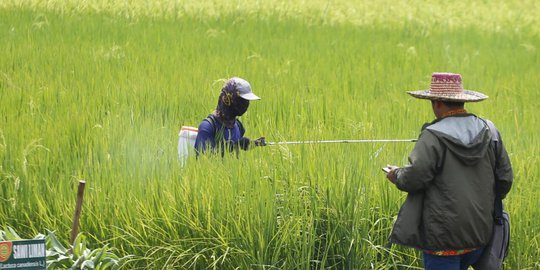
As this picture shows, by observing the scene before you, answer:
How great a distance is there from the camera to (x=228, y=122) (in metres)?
6.71

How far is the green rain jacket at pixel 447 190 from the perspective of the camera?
16.7 feet

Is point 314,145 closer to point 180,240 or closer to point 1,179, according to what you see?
point 180,240

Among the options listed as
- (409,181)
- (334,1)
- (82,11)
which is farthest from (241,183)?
(334,1)

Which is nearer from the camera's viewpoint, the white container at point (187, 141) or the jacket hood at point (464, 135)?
the jacket hood at point (464, 135)

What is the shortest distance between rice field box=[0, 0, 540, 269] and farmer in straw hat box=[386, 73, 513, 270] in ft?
2.35

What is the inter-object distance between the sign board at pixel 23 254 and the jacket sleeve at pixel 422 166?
1695 mm

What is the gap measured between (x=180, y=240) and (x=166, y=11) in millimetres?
9745

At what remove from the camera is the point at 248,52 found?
12352mm

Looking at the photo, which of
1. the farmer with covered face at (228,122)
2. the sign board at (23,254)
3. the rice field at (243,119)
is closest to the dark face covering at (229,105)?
the farmer with covered face at (228,122)

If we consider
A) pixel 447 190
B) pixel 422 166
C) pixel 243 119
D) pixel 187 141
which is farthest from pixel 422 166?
pixel 243 119

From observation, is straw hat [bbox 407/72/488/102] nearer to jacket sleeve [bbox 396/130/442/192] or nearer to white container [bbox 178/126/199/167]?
jacket sleeve [bbox 396/130/442/192]

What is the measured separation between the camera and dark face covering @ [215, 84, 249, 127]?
6.64 m

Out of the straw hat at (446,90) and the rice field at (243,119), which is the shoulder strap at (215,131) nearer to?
the rice field at (243,119)

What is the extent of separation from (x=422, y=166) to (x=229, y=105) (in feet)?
6.15
